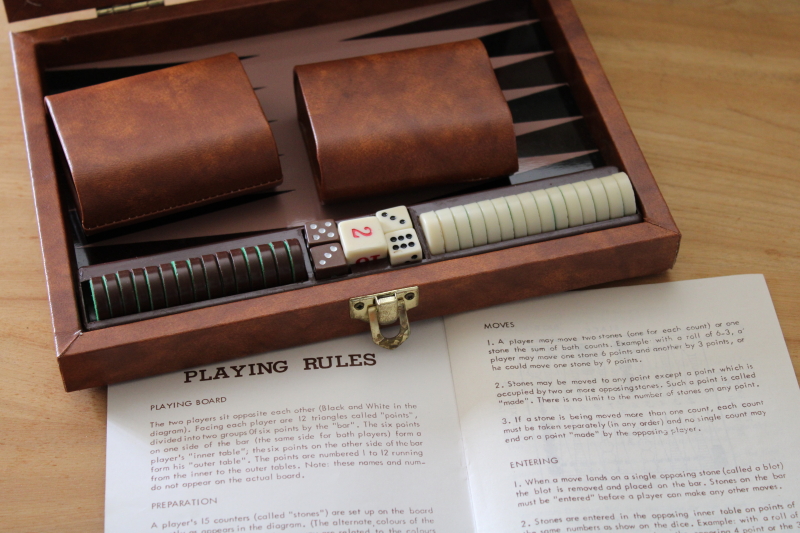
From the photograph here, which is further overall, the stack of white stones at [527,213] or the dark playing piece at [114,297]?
the stack of white stones at [527,213]

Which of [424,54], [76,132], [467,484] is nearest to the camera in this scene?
[467,484]

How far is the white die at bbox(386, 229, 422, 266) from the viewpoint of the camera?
5.03 ft

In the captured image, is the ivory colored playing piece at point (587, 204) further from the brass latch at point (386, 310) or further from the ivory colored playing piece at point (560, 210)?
the brass latch at point (386, 310)

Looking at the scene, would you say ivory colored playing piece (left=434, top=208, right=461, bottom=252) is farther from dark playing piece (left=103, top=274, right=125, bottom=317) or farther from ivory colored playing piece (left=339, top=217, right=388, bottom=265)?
dark playing piece (left=103, top=274, right=125, bottom=317)

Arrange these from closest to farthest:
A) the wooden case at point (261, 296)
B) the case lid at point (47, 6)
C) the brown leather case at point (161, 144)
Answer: the wooden case at point (261, 296)
the brown leather case at point (161, 144)
the case lid at point (47, 6)

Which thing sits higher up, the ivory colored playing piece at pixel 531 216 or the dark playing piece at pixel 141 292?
the ivory colored playing piece at pixel 531 216

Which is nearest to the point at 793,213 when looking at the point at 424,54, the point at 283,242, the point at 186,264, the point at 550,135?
the point at 550,135

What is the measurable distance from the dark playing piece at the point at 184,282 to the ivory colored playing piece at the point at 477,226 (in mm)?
571

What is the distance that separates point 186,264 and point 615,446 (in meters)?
0.91

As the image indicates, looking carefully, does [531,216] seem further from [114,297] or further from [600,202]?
[114,297]

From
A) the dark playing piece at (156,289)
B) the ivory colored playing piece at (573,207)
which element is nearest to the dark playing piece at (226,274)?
the dark playing piece at (156,289)

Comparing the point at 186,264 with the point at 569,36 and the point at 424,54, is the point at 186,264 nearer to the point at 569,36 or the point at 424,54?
the point at 424,54

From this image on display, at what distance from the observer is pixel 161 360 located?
4.87 feet

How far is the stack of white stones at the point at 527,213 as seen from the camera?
1.57 metres
